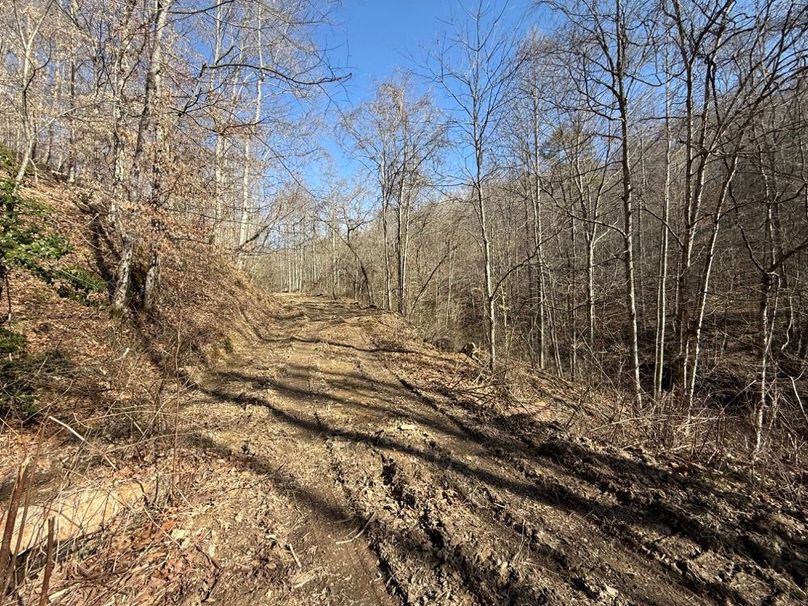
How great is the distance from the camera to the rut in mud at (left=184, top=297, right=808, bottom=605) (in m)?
2.23

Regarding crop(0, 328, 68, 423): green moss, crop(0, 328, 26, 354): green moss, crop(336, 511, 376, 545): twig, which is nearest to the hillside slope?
crop(336, 511, 376, 545): twig

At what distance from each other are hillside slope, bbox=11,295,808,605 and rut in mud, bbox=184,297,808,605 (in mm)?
12

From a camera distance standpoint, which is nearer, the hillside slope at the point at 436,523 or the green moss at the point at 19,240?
the hillside slope at the point at 436,523

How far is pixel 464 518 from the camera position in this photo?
285 centimetres

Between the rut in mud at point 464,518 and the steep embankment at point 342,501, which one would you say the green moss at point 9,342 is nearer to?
the steep embankment at point 342,501

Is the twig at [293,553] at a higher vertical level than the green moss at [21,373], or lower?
lower

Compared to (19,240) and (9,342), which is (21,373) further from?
(19,240)

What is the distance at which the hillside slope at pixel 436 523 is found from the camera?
7.24 ft

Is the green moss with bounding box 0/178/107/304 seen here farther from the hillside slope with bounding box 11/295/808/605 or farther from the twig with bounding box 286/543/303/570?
the twig with bounding box 286/543/303/570

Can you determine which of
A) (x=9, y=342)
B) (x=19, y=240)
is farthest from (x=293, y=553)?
(x=19, y=240)

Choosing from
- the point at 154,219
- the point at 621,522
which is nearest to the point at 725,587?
the point at 621,522

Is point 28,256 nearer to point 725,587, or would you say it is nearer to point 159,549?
point 159,549

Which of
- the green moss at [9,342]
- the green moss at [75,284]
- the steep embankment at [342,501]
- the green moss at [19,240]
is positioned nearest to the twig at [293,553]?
the steep embankment at [342,501]

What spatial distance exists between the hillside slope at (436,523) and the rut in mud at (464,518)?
0.04 feet
